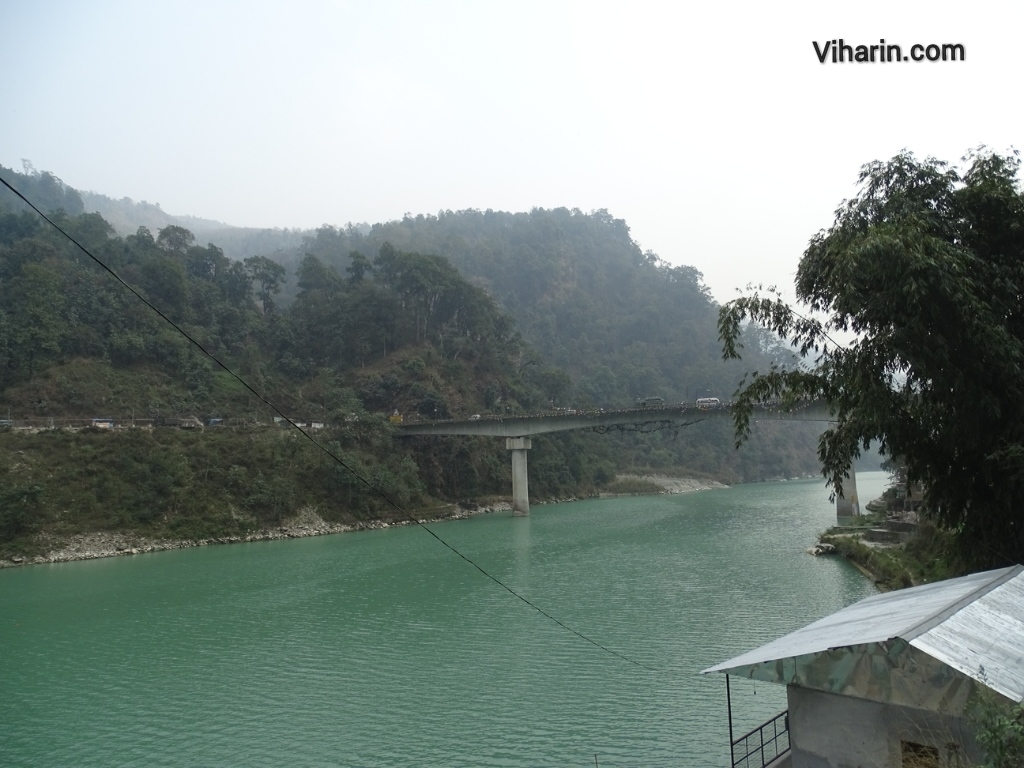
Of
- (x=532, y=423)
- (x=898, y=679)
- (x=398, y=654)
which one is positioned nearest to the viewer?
(x=898, y=679)

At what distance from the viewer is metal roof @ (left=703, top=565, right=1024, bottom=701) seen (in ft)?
16.7

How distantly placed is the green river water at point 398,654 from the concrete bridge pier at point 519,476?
1516 cm

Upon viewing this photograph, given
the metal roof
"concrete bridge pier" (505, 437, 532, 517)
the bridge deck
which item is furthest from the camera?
the bridge deck

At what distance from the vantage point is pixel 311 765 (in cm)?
855

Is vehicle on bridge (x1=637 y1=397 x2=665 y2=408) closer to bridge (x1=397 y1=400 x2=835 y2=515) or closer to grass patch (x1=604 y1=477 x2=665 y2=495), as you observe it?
bridge (x1=397 y1=400 x2=835 y2=515)

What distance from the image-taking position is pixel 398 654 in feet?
43.5

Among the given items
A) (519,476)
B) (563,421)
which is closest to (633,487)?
(563,421)

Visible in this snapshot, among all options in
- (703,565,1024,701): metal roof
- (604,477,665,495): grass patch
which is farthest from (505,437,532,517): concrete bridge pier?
(703,565,1024,701): metal roof

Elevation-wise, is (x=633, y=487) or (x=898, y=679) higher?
(x=898, y=679)

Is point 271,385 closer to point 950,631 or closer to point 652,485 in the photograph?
point 652,485

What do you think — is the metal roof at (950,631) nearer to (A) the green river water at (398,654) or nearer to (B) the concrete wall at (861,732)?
(B) the concrete wall at (861,732)

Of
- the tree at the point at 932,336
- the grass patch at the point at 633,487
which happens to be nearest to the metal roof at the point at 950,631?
the tree at the point at 932,336

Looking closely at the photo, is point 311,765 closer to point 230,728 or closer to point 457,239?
point 230,728

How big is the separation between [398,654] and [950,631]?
1002 centimetres
